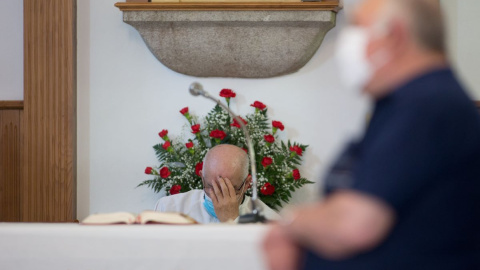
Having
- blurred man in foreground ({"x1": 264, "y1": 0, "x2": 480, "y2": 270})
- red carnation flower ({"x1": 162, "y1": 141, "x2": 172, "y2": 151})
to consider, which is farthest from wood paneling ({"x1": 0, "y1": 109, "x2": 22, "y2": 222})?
blurred man in foreground ({"x1": 264, "y1": 0, "x2": 480, "y2": 270})

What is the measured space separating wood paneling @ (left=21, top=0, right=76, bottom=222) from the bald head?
1033 millimetres

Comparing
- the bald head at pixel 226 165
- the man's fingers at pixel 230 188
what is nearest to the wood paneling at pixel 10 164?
the bald head at pixel 226 165

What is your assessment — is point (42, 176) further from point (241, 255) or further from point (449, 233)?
point (449, 233)

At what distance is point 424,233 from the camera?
128 centimetres

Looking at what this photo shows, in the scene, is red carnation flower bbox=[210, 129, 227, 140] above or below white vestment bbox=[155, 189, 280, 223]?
above

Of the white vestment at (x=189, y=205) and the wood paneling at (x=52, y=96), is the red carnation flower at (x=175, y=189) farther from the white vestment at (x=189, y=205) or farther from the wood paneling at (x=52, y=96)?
the wood paneling at (x=52, y=96)

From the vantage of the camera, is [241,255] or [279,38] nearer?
[241,255]

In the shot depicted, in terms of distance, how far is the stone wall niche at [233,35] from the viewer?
187 inches

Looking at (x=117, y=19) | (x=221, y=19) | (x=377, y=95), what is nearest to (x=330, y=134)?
(x=221, y=19)

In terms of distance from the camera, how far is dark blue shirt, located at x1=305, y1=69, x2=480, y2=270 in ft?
4.06

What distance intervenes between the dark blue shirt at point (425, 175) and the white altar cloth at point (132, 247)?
1323mm

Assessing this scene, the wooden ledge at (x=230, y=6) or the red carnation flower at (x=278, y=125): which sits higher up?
the wooden ledge at (x=230, y=6)

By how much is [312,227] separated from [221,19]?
3547 millimetres

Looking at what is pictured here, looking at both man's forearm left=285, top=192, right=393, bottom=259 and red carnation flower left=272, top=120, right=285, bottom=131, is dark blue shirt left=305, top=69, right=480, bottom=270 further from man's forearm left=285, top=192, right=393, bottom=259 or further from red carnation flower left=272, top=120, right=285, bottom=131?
red carnation flower left=272, top=120, right=285, bottom=131
